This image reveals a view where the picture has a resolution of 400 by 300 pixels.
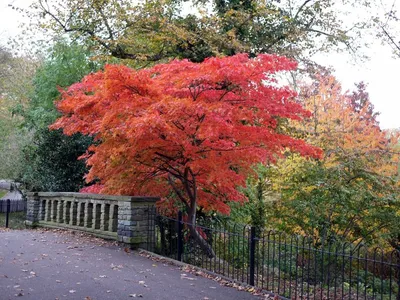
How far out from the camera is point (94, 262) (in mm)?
8430

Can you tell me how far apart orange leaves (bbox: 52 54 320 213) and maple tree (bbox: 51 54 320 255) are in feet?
0.06

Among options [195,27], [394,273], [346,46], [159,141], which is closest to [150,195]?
[159,141]

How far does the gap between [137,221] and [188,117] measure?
2811 millimetres

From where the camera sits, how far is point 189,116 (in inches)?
333

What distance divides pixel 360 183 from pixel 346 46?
26.5 feet

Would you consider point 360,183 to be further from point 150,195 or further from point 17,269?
point 17,269

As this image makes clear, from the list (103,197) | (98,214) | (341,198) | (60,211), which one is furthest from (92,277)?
(341,198)

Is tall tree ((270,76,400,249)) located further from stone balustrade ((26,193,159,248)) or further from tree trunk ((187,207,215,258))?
stone balustrade ((26,193,159,248))

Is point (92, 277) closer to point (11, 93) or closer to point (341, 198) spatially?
point (341, 198)

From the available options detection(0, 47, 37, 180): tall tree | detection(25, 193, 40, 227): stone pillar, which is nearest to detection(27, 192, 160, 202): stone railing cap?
detection(25, 193, 40, 227): stone pillar

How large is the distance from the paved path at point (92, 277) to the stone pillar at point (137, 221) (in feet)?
1.14

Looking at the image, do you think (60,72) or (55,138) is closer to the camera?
(55,138)

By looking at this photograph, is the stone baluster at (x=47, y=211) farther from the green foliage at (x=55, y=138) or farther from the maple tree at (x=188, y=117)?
the maple tree at (x=188, y=117)

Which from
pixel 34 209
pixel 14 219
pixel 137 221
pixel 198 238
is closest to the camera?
pixel 137 221
